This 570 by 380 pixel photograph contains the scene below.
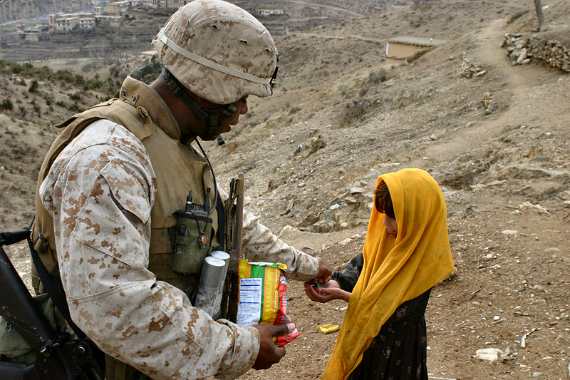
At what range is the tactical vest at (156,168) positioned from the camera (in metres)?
1.53

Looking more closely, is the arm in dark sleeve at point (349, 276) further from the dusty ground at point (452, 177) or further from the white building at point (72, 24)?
the white building at point (72, 24)

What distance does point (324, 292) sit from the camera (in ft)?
8.23

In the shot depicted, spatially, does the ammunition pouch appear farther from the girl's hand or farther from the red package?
the girl's hand

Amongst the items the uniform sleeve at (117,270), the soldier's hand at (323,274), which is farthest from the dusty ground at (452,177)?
the uniform sleeve at (117,270)

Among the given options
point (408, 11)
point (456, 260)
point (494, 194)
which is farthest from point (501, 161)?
point (408, 11)

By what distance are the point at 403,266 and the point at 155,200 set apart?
4.38 ft

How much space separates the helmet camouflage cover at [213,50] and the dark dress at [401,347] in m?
1.31

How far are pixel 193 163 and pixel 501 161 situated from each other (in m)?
6.51

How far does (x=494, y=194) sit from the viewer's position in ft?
20.0

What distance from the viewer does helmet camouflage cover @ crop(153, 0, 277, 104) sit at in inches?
63.9

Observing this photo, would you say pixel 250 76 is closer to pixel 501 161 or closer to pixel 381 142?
pixel 501 161

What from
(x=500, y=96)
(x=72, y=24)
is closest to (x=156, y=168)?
(x=500, y=96)

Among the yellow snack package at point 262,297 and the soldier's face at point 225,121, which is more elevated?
A: the soldier's face at point 225,121

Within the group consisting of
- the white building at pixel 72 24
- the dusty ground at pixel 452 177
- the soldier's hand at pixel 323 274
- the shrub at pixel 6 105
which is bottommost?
the white building at pixel 72 24
